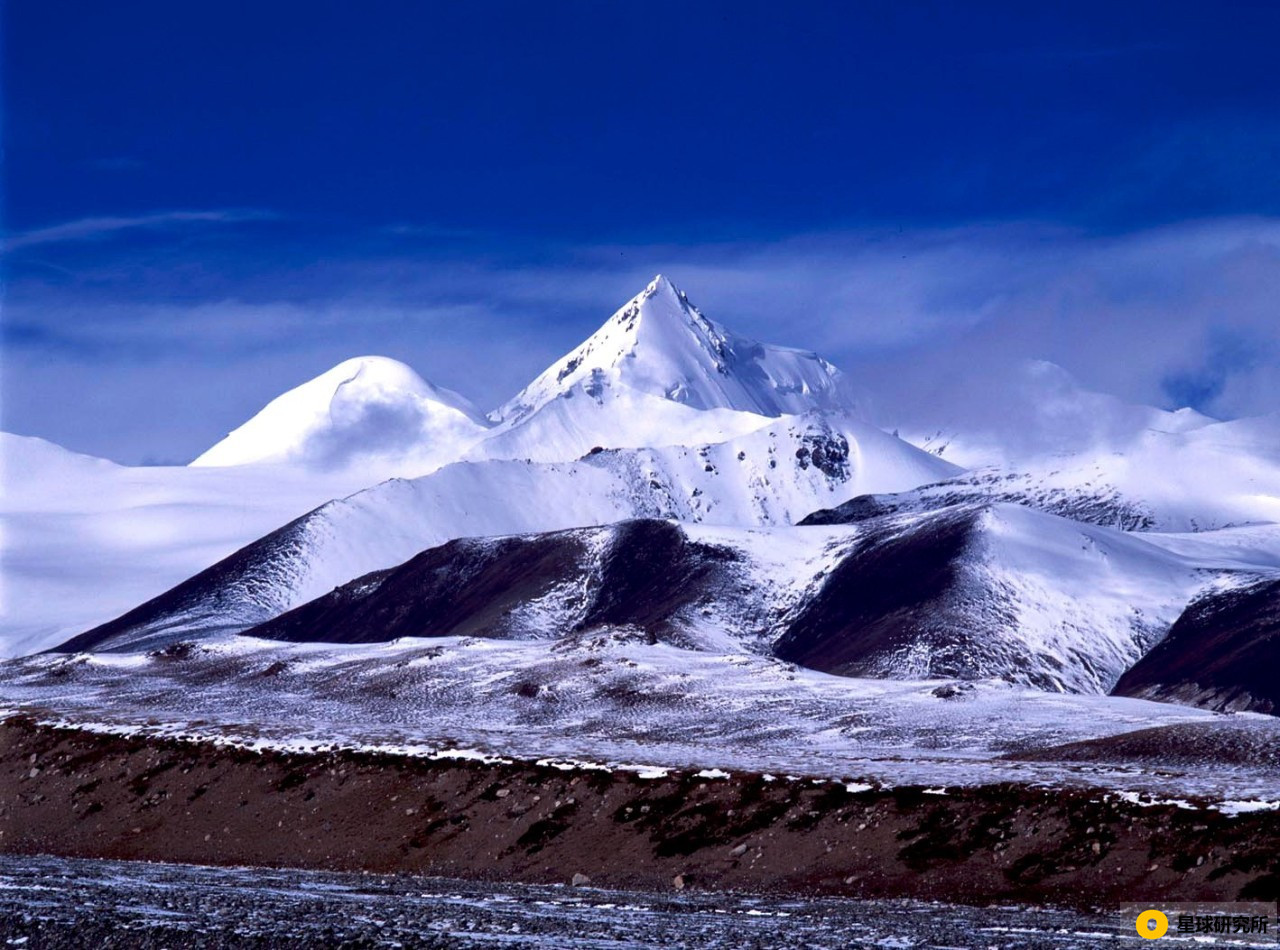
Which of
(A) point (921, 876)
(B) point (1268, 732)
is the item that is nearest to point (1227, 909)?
(A) point (921, 876)

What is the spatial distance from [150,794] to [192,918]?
28700 millimetres

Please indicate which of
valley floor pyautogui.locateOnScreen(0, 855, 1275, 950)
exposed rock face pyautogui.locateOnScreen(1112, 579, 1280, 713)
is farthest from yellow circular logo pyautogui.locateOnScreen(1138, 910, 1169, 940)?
exposed rock face pyautogui.locateOnScreen(1112, 579, 1280, 713)

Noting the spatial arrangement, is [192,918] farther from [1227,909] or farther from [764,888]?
[1227,909]

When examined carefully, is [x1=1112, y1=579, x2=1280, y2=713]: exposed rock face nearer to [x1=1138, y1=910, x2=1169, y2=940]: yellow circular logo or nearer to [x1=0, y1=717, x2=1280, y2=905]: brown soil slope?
[x1=0, y1=717, x2=1280, y2=905]: brown soil slope

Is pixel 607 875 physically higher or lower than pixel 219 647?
lower

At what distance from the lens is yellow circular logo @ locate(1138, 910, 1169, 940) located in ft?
101

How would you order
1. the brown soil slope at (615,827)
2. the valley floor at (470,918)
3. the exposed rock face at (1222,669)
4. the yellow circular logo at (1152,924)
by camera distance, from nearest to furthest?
1. the valley floor at (470,918)
2. the yellow circular logo at (1152,924)
3. the brown soil slope at (615,827)
4. the exposed rock face at (1222,669)

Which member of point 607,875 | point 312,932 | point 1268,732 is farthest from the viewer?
point 1268,732

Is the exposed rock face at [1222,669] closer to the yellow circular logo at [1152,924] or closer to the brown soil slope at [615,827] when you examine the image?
the brown soil slope at [615,827]

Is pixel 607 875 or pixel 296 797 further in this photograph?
pixel 296 797

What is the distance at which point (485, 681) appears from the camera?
10225cm

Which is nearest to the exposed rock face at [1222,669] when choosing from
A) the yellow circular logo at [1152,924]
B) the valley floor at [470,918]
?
the valley floor at [470,918]

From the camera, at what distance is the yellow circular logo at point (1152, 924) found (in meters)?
30.8

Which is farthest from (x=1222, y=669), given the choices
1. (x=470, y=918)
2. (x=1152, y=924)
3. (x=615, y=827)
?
(x=470, y=918)
